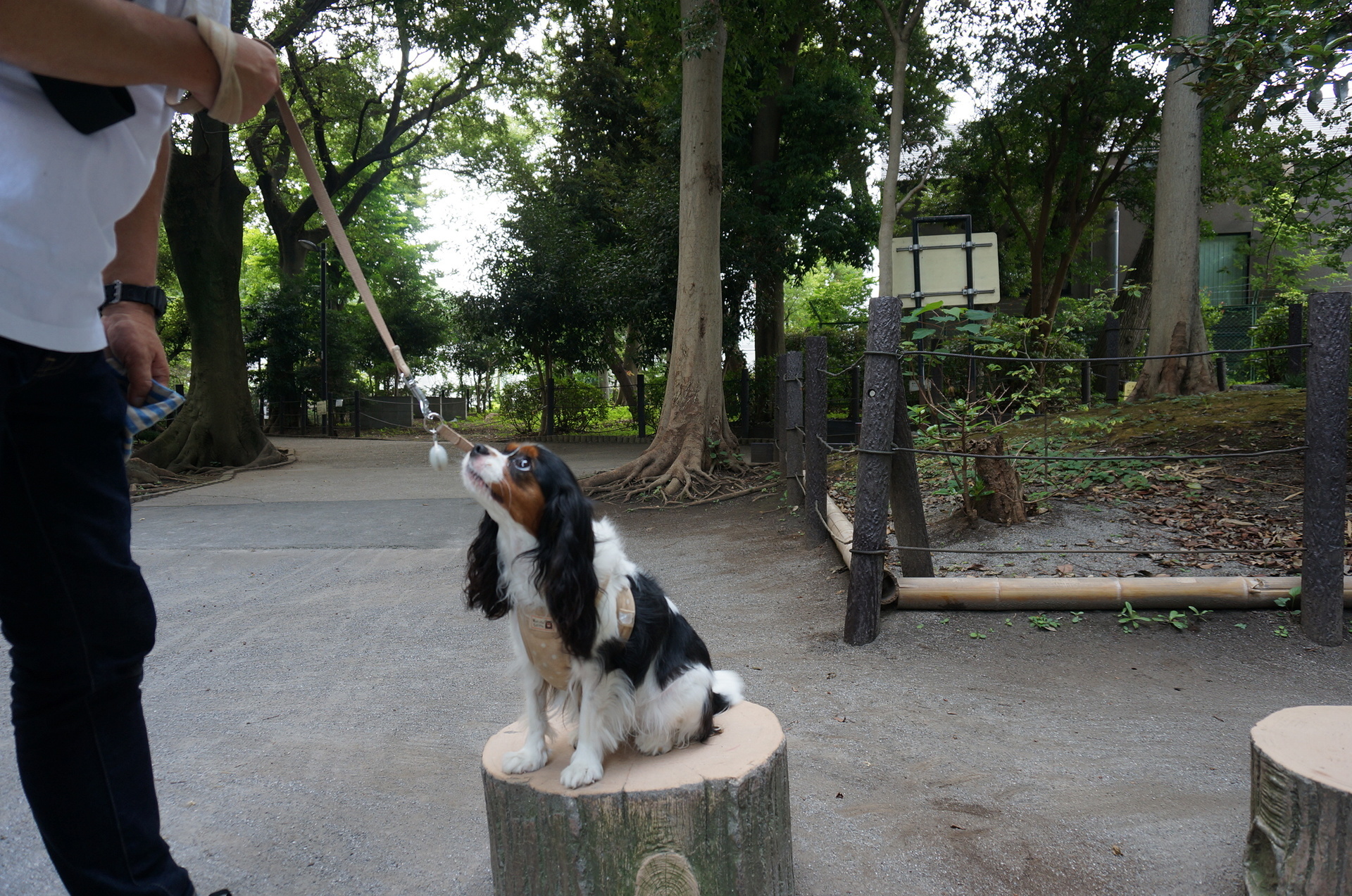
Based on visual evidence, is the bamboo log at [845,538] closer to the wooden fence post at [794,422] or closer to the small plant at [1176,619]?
the wooden fence post at [794,422]

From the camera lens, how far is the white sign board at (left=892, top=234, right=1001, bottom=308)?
9.50 m

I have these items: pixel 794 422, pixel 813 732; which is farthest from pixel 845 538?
pixel 813 732

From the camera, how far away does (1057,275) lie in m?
18.6

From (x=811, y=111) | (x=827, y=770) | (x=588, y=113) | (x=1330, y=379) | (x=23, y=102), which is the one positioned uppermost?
(x=588, y=113)

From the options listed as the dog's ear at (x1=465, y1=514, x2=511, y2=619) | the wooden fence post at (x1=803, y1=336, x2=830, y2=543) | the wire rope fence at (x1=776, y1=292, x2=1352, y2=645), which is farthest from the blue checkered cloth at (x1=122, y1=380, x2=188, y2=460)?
the wooden fence post at (x1=803, y1=336, x2=830, y2=543)

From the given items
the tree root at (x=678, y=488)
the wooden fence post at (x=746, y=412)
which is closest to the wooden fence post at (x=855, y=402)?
the wooden fence post at (x=746, y=412)

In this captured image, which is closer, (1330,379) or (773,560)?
(1330,379)

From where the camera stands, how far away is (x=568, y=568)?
1.79m

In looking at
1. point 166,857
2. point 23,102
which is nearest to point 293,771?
point 166,857

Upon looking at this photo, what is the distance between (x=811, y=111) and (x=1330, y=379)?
42.9 ft

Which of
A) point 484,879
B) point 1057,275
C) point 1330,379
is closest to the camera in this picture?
point 484,879

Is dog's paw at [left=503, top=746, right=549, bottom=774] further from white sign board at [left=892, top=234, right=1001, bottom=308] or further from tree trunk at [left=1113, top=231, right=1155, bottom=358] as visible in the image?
tree trunk at [left=1113, top=231, right=1155, bottom=358]

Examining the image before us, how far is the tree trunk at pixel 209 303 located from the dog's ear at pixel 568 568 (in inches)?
517

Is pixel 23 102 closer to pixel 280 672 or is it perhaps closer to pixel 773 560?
pixel 280 672
